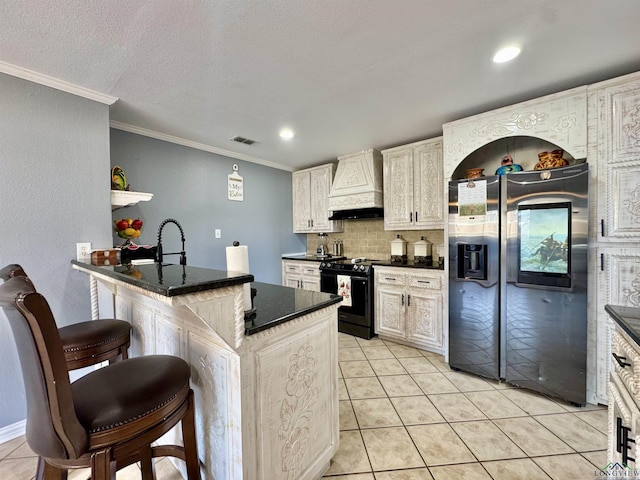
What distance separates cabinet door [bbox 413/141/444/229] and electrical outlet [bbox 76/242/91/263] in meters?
3.18

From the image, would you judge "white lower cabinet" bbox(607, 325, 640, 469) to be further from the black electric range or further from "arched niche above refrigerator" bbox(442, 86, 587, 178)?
the black electric range

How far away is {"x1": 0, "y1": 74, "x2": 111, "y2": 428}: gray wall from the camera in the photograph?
5.70 ft

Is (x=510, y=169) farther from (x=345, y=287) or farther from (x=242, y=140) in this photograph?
(x=242, y=140)

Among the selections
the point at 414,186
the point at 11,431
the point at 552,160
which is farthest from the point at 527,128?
the point at 11,431

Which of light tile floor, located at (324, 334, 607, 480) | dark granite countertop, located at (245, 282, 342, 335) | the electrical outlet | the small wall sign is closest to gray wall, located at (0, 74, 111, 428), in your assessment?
the electrical outlet

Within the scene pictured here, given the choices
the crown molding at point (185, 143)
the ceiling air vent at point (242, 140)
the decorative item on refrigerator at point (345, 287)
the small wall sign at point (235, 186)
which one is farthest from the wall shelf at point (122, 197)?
the decorative item on refrigerator at point (345, 287)

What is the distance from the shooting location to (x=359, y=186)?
362 cm

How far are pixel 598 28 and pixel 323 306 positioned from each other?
2209mm

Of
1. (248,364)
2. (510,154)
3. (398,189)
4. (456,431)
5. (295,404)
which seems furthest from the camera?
(398,189)

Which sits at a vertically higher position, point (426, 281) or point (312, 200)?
point (312, 200)

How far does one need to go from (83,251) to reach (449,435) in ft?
9.57

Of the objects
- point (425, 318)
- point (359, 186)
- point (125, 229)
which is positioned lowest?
point (425, 318)

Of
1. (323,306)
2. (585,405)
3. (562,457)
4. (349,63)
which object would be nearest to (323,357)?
(323,306)

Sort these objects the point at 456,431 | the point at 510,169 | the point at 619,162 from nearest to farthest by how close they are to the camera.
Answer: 1. the point at 456,431
2. the point at 619,162
3. the point at 510,169
